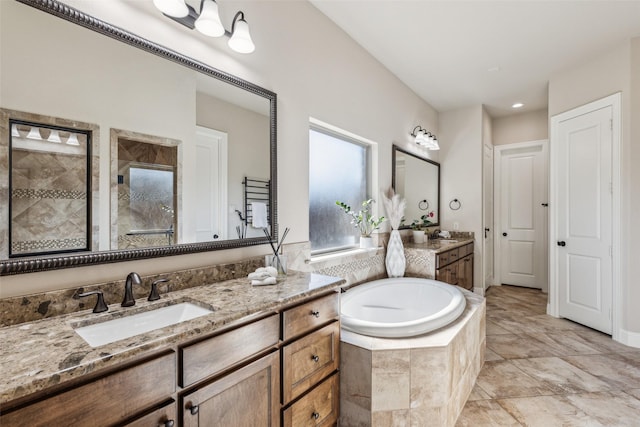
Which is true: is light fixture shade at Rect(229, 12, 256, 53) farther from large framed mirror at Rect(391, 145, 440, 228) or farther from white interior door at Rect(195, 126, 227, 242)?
large framed mirror at Rect(391, 145, 440, 228)

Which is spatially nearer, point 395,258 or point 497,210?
point 395,258

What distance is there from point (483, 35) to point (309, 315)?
2.88 m

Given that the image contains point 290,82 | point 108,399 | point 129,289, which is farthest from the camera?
point 290,82

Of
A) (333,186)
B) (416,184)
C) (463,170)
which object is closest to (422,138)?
(416,184)

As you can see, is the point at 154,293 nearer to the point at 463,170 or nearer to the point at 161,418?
the point at 161,418

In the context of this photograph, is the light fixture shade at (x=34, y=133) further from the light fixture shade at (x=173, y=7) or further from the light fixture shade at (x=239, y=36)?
the light fixture shade at (x=239, y=36)

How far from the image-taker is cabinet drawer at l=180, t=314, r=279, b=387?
97cm

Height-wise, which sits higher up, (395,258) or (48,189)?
(48,189)

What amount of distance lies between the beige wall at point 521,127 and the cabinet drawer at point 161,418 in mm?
5644

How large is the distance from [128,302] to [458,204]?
448cm

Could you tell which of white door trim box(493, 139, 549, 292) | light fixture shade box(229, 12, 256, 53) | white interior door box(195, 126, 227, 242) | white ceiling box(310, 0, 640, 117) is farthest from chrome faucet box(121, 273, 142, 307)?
white door trim box(493, 139, 549, 292)

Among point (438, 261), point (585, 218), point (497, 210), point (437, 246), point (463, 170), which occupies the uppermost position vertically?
point (463, 170)

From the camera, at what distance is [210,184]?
1.61 metres

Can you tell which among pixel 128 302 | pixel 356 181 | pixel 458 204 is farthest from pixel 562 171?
pixel 128 302
